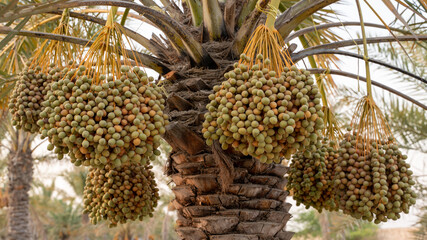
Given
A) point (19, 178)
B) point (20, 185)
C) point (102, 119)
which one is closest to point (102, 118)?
point (102, 119)

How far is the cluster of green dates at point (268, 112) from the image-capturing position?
1.69 metres

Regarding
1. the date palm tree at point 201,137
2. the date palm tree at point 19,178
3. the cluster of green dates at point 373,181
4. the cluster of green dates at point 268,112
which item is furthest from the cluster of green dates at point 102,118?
the date palm tree at point 19,178

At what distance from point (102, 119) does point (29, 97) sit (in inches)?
24.4

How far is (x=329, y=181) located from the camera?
2.56 m

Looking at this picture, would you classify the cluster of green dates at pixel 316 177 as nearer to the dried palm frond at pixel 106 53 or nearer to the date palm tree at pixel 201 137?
the date palm tree at pixel 201 137

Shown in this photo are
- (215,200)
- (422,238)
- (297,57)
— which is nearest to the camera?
(215,200)

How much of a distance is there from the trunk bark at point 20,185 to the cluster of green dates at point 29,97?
22.6 ft

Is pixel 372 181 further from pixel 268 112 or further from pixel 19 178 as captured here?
pixel 19 178

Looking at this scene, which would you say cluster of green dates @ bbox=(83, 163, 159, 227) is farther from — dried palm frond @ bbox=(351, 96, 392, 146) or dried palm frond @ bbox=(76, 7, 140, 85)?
dried palm frond @ bbox=(351, 96, 392, 146)

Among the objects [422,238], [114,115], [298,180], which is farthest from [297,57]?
[422,238]

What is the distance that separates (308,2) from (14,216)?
28.9 ft

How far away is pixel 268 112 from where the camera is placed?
1.67 meters

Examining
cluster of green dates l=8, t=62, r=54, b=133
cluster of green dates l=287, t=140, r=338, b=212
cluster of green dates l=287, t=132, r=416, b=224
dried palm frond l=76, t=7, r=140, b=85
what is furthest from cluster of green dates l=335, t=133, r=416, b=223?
cluster of green dates l=8, t=62, r=54, b=133

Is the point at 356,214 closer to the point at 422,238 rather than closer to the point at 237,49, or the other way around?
the point at 237,49
